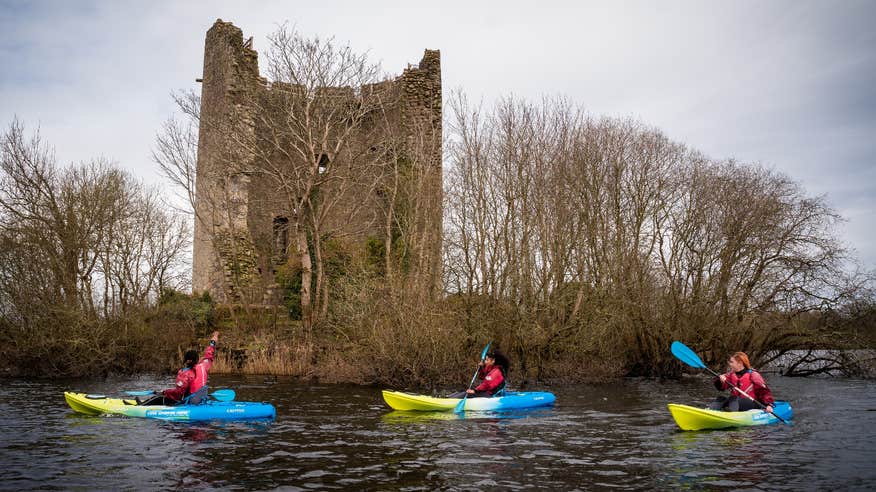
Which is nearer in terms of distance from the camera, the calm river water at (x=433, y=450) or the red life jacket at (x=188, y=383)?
the calm river water at (x=433, y=450)

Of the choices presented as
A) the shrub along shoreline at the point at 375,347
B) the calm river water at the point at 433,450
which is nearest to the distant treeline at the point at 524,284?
the shrub along shoreline at the point at 375,347

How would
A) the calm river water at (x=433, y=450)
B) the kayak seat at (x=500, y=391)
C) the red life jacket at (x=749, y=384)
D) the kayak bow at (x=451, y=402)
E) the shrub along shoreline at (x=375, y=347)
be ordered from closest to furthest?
1. the calm river water at (x=433, y=450)
2. the red life jacket at (x=749, y=384)
3. the kayak bow at (x=451, y=402)
4. the kayak seat at (x=500, y=391)
5. the shrub along shoreline at (x=375, y=347)

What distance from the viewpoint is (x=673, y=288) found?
18.7m

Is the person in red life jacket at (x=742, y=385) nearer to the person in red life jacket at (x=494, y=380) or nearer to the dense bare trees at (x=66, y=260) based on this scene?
the person in red life jacket at (x=494, y=380)

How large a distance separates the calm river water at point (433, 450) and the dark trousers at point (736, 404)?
1.16 ft

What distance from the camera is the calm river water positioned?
7.04 metres

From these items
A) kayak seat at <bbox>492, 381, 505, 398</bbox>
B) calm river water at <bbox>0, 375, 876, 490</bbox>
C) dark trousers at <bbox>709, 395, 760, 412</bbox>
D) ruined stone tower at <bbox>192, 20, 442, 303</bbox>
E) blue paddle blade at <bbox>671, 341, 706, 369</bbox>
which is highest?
ruined stone tower at <bbox>192, 20, 442, 303</bbox>

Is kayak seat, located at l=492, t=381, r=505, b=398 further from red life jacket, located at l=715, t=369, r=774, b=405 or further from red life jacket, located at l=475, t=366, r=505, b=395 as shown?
red life jacket, located at l=715, t=369, r=774, b=405

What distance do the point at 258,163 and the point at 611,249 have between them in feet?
37.0

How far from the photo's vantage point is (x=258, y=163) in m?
23.6

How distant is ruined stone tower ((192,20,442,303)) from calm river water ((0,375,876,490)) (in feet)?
33.7

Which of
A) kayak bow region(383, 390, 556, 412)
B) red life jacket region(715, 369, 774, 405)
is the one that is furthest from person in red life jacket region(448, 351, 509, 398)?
red life jacket region(715, 369, 774, 405)

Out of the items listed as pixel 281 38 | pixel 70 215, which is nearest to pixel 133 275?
pixel 70 215

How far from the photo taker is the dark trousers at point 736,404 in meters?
10.6
